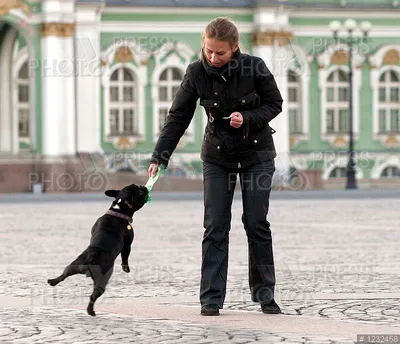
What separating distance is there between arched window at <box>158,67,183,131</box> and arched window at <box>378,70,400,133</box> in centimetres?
714

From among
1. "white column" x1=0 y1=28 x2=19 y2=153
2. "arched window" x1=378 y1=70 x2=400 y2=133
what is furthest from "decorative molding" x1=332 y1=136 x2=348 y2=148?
"white column" x1=0 y1=28 x2=19 y2=153

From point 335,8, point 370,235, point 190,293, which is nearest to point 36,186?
point 335,8

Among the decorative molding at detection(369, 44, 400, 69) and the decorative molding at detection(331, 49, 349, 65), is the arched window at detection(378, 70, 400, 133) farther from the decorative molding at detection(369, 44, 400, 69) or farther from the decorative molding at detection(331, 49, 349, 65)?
the decorative molding at detection(331, 49, 349, 65)

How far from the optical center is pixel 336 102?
47844 millimetres

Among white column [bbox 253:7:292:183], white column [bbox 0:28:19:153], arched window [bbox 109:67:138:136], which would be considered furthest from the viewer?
arched window [bbox 109:67:138:136]

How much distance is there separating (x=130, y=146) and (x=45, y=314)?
36.5 m

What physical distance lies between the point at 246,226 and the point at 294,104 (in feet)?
127

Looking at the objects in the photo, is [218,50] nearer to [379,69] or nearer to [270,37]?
[270,37]

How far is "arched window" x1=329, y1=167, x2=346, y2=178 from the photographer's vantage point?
4628 centimetres

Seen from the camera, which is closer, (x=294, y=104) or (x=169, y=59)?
(x=169, y=59)

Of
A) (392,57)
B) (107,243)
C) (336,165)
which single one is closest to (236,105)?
(107,243)

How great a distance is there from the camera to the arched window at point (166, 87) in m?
46.2

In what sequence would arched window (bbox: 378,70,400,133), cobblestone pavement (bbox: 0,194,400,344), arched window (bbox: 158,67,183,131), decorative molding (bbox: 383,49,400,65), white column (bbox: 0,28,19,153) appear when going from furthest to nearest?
arched window (bbox: 378,70,400,133) → decorative molding (bbox: 383,49,400,65) → arched window (bbox: 158,67,183,131) → white column (bbox: 0,28,19,153) → cobblestone pavement (bbox: 0,194,400,344)

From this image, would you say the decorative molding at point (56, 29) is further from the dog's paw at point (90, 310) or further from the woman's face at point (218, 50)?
the dog's paw at point (90, 310)
